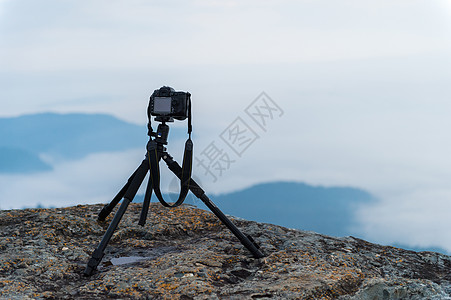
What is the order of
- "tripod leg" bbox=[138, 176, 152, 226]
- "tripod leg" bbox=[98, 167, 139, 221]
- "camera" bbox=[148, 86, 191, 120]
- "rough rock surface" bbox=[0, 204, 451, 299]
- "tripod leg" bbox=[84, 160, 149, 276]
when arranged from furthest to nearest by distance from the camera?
1. "tripod leg" bbox=[98, 167, 139, 221]
2. "tripod leg" bbox=[138, 176, 152, 226]
3. "camera" bbox=[148, 86, 191, 120]
4. "tripod leg" bbox=[84, 160, 149, 276]
5. "rough rock surface" bbox=[0, 204, 451, 299]

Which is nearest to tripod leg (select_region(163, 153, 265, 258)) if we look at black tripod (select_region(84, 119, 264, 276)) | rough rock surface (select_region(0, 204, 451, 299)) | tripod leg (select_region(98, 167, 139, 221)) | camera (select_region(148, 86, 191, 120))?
black tripod (select_region(84, 119, 264, 276))

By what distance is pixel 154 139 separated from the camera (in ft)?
21.6

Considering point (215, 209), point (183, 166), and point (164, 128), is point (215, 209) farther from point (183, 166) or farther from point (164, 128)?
point (164, 128)

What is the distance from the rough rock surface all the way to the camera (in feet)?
6.27

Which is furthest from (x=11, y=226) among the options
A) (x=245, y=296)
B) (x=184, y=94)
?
(x=245, y=296)

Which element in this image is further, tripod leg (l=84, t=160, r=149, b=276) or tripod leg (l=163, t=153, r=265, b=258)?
tripod leg (l=163, t=153, r=265, b=258)

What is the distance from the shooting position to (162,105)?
21.0 feet

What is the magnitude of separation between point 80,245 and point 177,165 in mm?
1871

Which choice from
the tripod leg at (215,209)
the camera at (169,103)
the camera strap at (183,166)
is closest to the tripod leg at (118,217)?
the camera strap at (183,166)

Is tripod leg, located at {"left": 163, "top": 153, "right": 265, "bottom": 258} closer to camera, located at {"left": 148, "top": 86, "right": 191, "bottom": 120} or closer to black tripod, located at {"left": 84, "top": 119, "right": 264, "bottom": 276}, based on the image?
black tripod, located at {"left": 84, "top": 119, "right": 264, "bottom": 276}

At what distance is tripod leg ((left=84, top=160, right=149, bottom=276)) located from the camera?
591 centimetres

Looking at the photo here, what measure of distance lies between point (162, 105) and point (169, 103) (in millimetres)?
101

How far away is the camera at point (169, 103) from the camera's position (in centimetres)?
639

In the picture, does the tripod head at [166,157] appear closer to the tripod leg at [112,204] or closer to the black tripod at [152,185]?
the black tripod at [152,185]
